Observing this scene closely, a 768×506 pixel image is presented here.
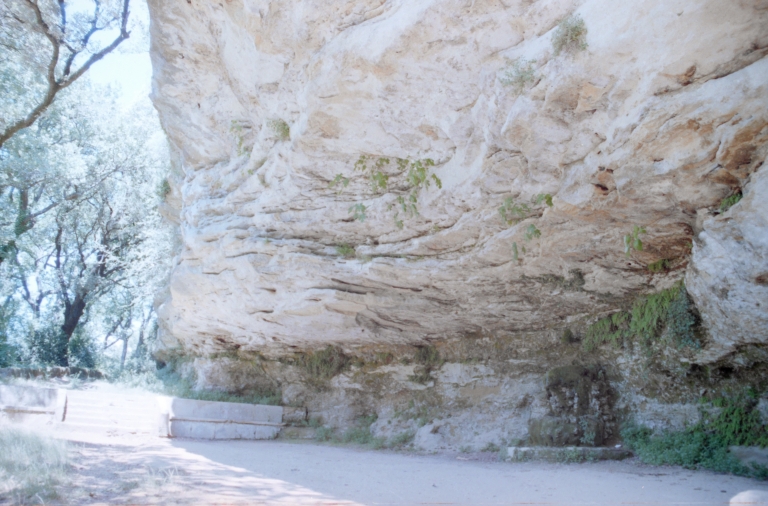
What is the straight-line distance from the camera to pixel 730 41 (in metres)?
3.50

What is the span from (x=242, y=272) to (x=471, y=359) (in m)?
4.50

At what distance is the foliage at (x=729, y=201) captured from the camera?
169 inches

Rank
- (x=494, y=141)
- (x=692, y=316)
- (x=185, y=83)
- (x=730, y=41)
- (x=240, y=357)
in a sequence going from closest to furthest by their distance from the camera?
(x=730, y=41) < (x=494, y=141) < (x=692, y=316) < (x=185, y=83) < (x=240, y=357)

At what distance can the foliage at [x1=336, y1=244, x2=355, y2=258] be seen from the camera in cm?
775

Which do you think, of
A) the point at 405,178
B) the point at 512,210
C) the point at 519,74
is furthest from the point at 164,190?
the point at 519,74

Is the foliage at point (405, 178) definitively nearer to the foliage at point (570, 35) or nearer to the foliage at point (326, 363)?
the foliage at point (570, 35)

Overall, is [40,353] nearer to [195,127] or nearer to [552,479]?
[195,127]

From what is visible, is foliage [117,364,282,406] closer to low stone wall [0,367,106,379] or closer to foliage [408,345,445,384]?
low stone wall [0,367,106,379]

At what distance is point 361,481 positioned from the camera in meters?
5.14

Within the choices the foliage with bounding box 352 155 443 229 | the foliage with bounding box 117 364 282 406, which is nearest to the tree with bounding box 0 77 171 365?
the foliage with bounding box 117 364 282 406

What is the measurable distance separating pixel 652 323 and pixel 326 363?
6.69m

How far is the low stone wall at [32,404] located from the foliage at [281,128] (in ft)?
18.2

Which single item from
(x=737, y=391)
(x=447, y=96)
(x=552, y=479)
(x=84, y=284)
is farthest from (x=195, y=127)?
(x=84, y=284)

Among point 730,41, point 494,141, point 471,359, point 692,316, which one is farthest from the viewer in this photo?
point 471,359
